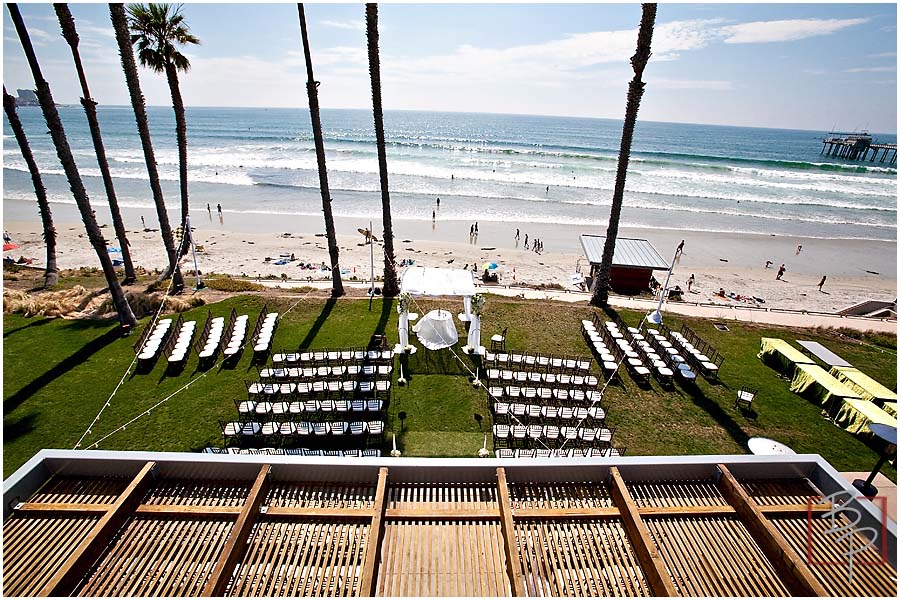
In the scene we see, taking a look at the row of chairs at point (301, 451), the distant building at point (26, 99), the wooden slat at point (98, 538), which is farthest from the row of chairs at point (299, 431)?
the distant building at point (26, 99)

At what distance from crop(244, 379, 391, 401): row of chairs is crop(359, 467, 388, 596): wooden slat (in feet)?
19.8

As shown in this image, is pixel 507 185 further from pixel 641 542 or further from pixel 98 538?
pixel 98 538

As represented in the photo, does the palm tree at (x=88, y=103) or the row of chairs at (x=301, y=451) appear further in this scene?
the palm tree at (x=88, y=103)

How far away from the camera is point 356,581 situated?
16.2 feet

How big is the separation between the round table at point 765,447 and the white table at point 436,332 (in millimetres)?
8396

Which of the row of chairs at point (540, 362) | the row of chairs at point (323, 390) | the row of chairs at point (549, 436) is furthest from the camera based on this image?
the row of chairs at point (540, 362)

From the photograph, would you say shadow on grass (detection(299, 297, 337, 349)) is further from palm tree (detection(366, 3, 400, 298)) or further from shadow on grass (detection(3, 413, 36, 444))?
shadow on grass (detection(3, 413, 36, 444))

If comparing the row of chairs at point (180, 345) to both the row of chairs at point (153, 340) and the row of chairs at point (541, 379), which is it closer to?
the row of chairs at point (153, 340)

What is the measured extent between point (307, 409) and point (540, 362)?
295 inches

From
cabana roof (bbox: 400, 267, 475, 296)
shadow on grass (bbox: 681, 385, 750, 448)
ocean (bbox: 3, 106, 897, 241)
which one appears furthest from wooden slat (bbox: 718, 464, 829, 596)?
ocean (bbox: 3, 106, 897, 241)

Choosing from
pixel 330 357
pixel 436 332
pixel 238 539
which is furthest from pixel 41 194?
pixel 238 539

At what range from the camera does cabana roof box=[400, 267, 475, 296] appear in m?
13.3

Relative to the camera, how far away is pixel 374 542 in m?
4.98

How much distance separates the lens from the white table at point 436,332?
1365 cm
